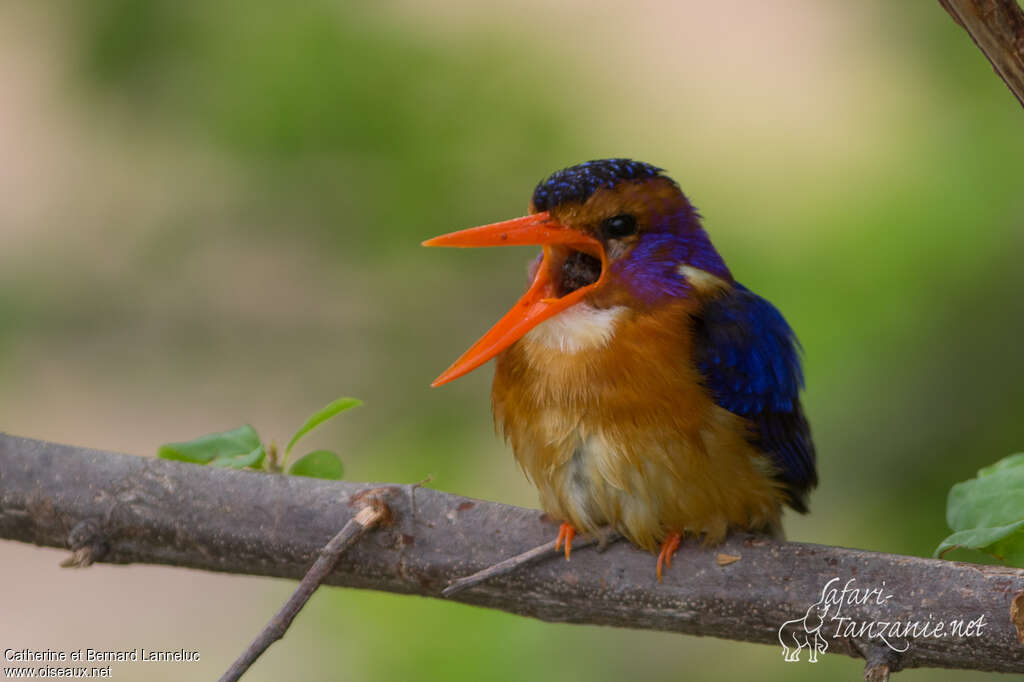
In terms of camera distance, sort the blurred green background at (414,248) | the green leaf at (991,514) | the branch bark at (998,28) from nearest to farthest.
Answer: the branch bark at (998,28) → the green leaf at (991,514) → the blurred green background at (414,248)

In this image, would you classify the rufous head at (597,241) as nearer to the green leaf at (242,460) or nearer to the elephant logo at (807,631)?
the green leaf at (242,460)

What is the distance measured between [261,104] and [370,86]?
0.27 meters

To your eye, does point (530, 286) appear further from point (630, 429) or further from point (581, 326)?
point (630, 429)

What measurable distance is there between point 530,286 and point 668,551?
41 centimetres

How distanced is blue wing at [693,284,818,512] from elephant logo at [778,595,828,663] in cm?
33

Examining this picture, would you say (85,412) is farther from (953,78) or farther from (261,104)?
(953,78)

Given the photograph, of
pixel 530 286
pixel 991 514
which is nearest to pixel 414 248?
pixel 530 286

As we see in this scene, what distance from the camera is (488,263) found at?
284 cm

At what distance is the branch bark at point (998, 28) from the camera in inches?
42.3

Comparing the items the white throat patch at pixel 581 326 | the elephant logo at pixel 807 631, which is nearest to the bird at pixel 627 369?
the white throat patch at pixel 581 326

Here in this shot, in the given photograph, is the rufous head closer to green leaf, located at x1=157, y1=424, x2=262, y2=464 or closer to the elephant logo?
green leaf, located at x1=157, y1=424, x2=262, y2=464

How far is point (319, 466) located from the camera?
154 cm

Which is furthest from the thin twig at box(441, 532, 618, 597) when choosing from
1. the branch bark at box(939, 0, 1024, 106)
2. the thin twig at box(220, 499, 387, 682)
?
the branch bark at box(939, 0, 1024, 106)

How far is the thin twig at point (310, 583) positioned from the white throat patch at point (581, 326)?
34 cm
